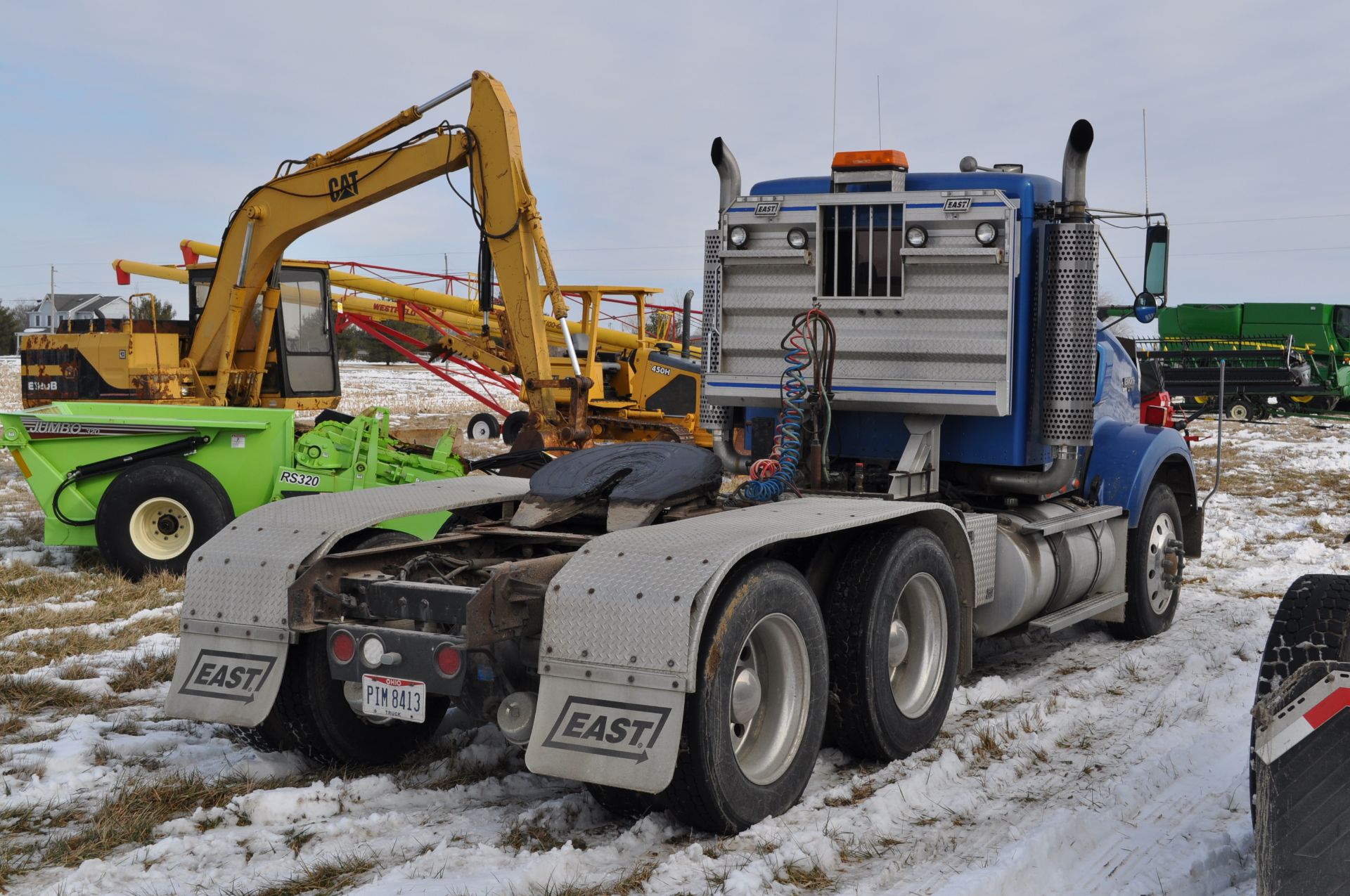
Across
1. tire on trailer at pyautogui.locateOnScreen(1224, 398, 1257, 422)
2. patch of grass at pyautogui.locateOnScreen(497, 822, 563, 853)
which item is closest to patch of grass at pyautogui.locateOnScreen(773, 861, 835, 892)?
patch of grass at pyautogui.locateOnScreen(497, 822, 563, 853)

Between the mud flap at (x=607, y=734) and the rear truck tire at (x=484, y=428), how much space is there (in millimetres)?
18958

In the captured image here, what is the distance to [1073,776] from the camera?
16.3ft

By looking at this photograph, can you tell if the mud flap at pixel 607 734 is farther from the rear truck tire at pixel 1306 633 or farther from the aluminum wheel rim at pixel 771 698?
the rear truck tire at pixel 1306 633

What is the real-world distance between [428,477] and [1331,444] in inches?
712

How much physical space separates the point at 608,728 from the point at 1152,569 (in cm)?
523

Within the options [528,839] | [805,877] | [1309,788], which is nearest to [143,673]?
[528,839]

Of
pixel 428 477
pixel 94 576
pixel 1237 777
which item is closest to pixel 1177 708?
pixel 1237 777

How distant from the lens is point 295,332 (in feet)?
41.8

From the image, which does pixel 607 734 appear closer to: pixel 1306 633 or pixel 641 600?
pixel 641 600

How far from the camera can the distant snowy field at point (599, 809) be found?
387cm

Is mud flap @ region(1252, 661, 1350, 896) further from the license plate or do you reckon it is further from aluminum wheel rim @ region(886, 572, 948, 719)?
the license plate

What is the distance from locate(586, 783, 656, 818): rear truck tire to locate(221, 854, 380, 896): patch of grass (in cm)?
78

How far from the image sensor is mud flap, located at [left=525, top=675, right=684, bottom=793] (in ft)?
12.6

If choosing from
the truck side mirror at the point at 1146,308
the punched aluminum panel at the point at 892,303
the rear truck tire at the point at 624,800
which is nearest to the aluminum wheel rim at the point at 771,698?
the rear truck tire at the point at 624,800
